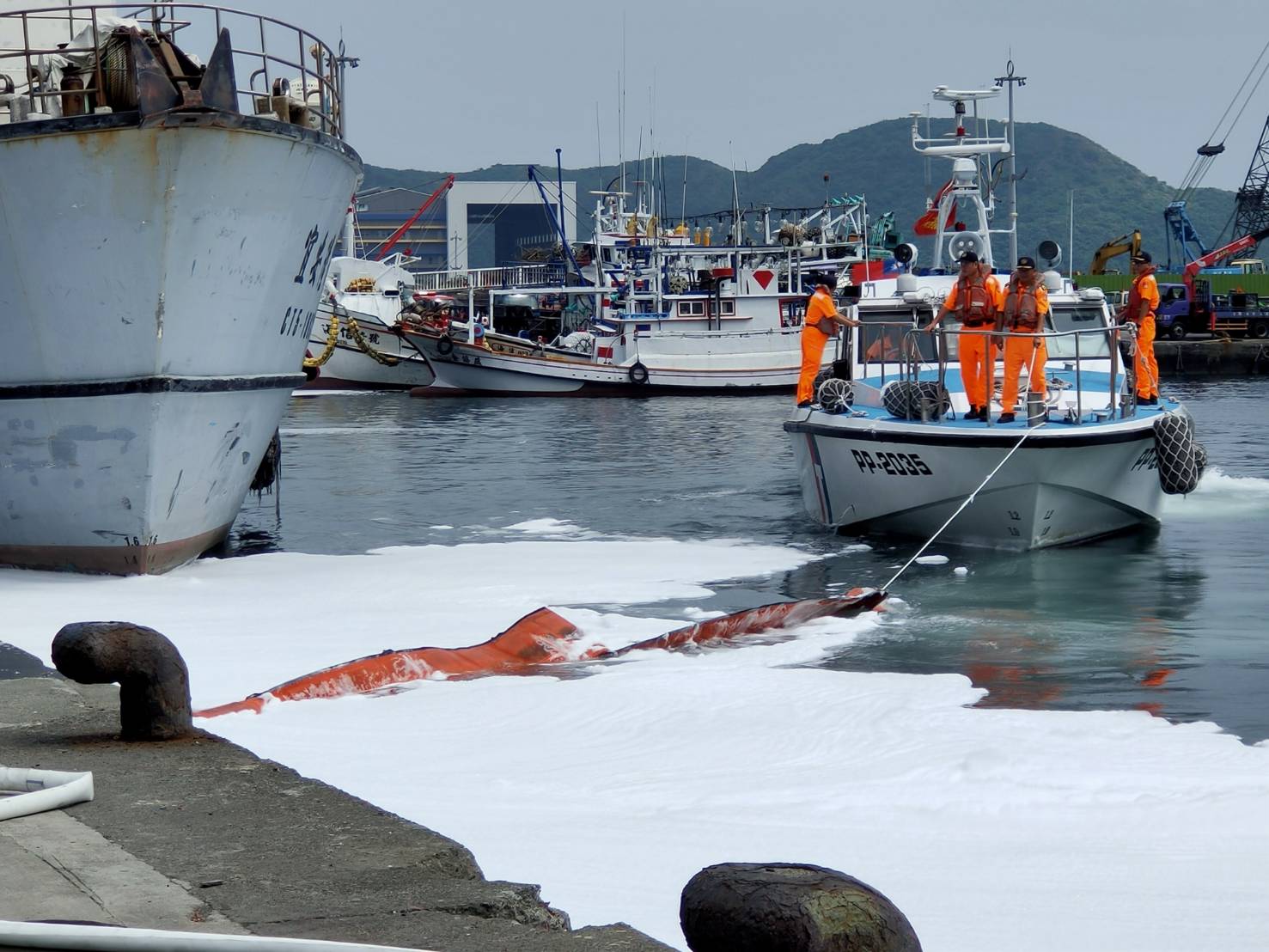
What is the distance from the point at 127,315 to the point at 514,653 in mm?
4308

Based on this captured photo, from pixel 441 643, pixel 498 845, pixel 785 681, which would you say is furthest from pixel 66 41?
pixel 498 845

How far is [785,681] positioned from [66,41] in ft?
32.4

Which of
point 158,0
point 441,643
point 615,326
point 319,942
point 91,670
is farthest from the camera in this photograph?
point 615,326

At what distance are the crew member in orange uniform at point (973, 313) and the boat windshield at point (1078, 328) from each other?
4.81 feet

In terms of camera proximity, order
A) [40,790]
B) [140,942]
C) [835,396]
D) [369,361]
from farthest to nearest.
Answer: [369,361] → [835,396] → [40,790] → [140,942]

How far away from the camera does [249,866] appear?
3.60 m

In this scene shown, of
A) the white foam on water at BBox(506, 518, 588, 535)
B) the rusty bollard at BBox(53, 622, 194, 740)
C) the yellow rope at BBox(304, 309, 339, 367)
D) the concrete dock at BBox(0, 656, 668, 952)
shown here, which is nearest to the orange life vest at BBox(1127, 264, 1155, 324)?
the white foam on water at BBox(506, 518, 588, 535)

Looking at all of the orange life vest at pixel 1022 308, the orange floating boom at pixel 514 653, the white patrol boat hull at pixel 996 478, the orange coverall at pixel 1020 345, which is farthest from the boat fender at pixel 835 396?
the orange floating boom at pixel 514 653

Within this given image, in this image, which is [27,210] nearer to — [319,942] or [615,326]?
[319,942]

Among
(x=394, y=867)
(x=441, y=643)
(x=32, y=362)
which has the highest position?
(x=32, y=362)

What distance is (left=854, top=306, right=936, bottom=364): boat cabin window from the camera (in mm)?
14391

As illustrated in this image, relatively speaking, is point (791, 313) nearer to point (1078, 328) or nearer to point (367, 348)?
point (367, 348)

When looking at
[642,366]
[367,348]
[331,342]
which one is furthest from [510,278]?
[331,342]

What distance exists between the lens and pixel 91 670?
4789 millimetres
